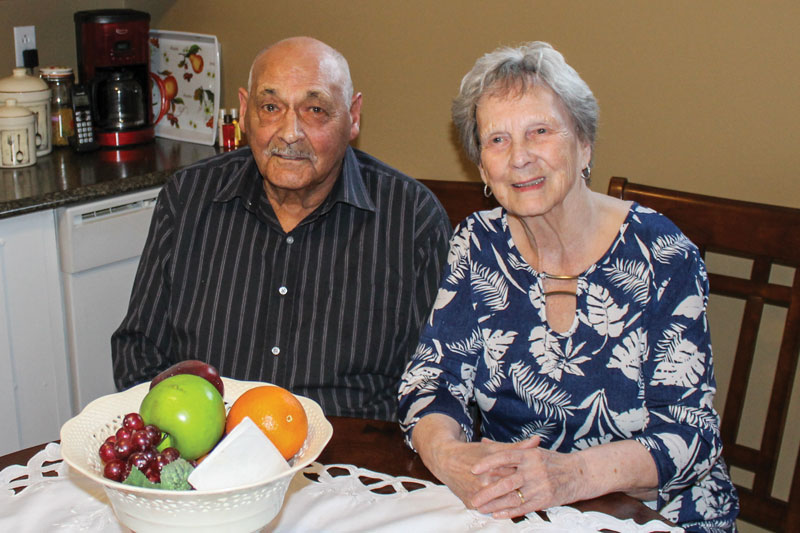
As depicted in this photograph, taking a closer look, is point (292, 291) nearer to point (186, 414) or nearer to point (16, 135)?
point (186, 414)

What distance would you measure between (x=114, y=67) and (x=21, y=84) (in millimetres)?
301

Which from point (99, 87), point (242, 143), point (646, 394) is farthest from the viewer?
point (242, 143)

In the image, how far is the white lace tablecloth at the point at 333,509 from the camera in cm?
110

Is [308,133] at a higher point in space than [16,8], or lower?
lower

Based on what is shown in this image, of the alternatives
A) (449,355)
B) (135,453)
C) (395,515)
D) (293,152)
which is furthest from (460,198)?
(135,453)

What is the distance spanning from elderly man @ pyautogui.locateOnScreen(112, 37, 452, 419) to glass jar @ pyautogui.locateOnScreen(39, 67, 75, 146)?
3.46ft

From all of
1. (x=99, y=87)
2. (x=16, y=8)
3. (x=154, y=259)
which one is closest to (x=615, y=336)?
(x=154, y=259)

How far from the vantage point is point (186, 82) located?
2.83 metres

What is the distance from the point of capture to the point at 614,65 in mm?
2172

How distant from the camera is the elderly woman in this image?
4.59 feet

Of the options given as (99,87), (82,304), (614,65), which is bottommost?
(82,304)

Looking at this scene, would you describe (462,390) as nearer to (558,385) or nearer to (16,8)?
(558,385)

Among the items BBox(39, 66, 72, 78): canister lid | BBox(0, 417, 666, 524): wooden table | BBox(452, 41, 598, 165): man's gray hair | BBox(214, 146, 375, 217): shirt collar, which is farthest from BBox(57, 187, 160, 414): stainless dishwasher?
BBox(452, 41, 598, 165): man's gray hair

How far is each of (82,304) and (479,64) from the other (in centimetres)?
141
